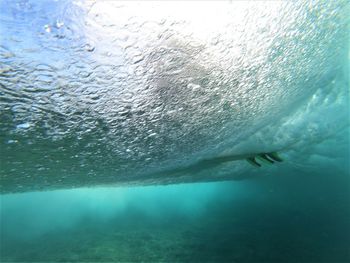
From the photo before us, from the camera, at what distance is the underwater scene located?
3812 mm

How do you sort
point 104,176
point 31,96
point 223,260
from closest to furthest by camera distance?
point 31,96 < point 223,260 < point 104,176

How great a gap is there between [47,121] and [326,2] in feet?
22.0

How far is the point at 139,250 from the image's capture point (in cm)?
1369

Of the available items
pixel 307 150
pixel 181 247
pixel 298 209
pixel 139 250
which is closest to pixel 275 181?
pixel 298 209

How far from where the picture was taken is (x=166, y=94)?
5.90 meters

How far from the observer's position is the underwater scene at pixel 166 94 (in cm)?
381

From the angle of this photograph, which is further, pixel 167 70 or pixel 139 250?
pixel 139 250

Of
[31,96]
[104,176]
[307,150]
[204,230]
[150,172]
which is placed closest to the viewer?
[31,96]

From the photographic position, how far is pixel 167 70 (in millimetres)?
5027

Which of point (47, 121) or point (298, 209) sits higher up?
point (47, 121)

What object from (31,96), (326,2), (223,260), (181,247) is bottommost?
(223,260)

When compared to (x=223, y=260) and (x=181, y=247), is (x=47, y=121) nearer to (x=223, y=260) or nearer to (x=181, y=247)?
(x=223, y=260)

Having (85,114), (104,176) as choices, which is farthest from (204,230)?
(85,114)

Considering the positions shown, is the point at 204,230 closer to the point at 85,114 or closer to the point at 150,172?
the point at 150,172
